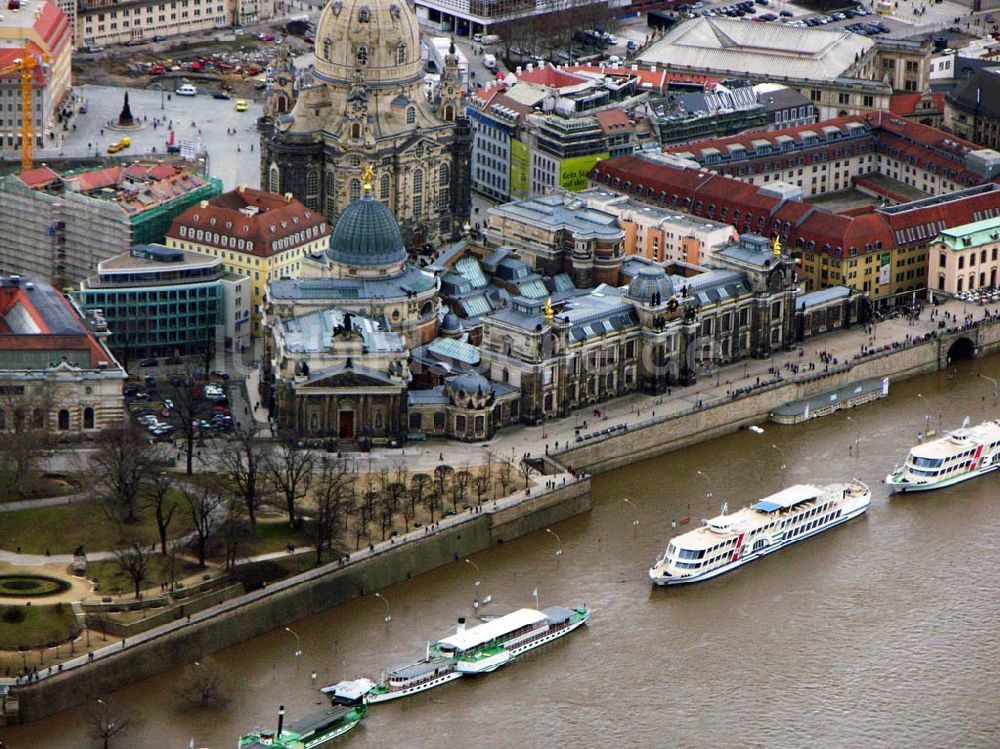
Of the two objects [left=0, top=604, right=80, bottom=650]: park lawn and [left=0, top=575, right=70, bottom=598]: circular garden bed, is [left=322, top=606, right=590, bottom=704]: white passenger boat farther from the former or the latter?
[left=0, top=575, right=70, bottom=598]: circular garden bed

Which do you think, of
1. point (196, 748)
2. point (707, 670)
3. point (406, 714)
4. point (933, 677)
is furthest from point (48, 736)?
point (933, 677)

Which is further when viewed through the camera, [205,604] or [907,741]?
[205,604]

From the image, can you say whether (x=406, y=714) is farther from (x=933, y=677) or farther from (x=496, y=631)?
(x=933, y=677)

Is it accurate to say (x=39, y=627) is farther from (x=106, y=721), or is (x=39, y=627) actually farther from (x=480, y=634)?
(x=480, y=634)

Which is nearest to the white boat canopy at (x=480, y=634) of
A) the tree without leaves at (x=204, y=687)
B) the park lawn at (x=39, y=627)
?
the tree without leaves at (x=204, y=687)

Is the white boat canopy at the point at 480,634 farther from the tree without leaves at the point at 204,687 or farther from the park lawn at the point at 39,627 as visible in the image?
the park lawn at the point at 39,627
